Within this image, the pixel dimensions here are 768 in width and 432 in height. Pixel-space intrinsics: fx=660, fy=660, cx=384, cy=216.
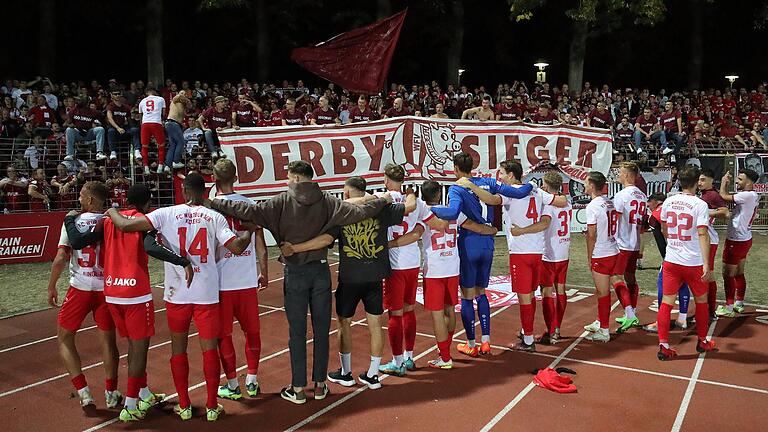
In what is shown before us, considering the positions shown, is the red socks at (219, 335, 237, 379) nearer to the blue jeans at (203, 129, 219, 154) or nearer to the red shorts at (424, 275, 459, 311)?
the red shorts at (424, 275, 459, 311)

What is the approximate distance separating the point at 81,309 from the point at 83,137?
10.7 metres

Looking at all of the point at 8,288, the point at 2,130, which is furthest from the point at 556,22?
the point at 8,288

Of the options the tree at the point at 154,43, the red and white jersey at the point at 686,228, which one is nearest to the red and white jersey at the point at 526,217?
the red and white jersey at the point at 686,228

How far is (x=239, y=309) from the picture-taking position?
6.39 m

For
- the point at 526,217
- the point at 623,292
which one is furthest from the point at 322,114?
the point at 623,292

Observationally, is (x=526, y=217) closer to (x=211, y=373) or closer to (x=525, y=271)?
(x=525, y=271)

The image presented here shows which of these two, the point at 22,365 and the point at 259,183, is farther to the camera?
the point at 259,183

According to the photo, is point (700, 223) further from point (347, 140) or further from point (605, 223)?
point (347, 140)

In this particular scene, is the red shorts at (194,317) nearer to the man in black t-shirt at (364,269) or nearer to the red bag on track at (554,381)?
the man in black t-shirt at (364,269)

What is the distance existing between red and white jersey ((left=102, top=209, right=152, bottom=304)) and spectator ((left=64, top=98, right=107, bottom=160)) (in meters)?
10.2

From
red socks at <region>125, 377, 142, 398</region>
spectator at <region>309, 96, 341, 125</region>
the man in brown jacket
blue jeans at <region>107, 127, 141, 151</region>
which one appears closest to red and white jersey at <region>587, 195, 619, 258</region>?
the man in brown jacket

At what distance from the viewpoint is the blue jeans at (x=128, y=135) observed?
15312 millimetres

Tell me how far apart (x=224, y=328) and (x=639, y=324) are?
5.61m

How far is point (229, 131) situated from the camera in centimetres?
1368
